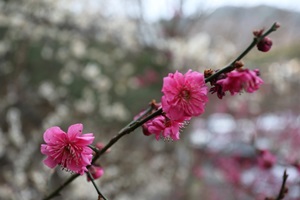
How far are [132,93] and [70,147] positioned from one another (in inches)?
266

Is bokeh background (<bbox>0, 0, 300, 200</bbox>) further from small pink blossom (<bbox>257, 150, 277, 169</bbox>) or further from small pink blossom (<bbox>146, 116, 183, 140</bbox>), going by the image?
small pink blossom (<bbox>146, 116, 183, 140</bbox>)

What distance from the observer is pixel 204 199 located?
6660 mm

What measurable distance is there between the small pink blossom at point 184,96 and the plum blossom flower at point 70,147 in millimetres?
209

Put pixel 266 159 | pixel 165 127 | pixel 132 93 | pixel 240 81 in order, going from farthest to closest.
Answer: pixel 132 93
pixel 266 159
pixel 165 127
pixel 240 81

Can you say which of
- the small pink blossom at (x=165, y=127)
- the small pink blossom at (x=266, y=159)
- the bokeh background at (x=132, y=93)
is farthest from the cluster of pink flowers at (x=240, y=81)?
the bokeh background at (x=132, y=93)

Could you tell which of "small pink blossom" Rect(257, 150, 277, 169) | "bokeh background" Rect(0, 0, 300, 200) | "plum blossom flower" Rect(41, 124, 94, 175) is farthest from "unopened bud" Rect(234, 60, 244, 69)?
"bokeh background" Rect(0, 0, 300, 200)

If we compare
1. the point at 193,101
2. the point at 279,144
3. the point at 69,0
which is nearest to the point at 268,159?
the point at 193,101

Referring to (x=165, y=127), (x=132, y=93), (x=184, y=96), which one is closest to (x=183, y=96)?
(x=184, y=96)

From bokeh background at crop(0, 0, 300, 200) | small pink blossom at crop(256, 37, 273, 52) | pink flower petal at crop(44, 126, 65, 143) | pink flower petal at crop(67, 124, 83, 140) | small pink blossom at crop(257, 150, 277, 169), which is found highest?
bokeh background at crop(0, 0, 300, 200)

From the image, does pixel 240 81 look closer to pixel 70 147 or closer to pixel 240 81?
pixel 240 81

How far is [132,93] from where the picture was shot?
25.4 ft

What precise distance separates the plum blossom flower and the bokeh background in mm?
2978

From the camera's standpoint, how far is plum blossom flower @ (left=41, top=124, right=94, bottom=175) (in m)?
0.96

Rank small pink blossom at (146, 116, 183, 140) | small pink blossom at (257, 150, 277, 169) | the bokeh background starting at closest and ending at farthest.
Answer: small pink blossom at (146, 116, 183, 140) → small pink blossom at (257, 150, 277, 169) → the bokeh background
